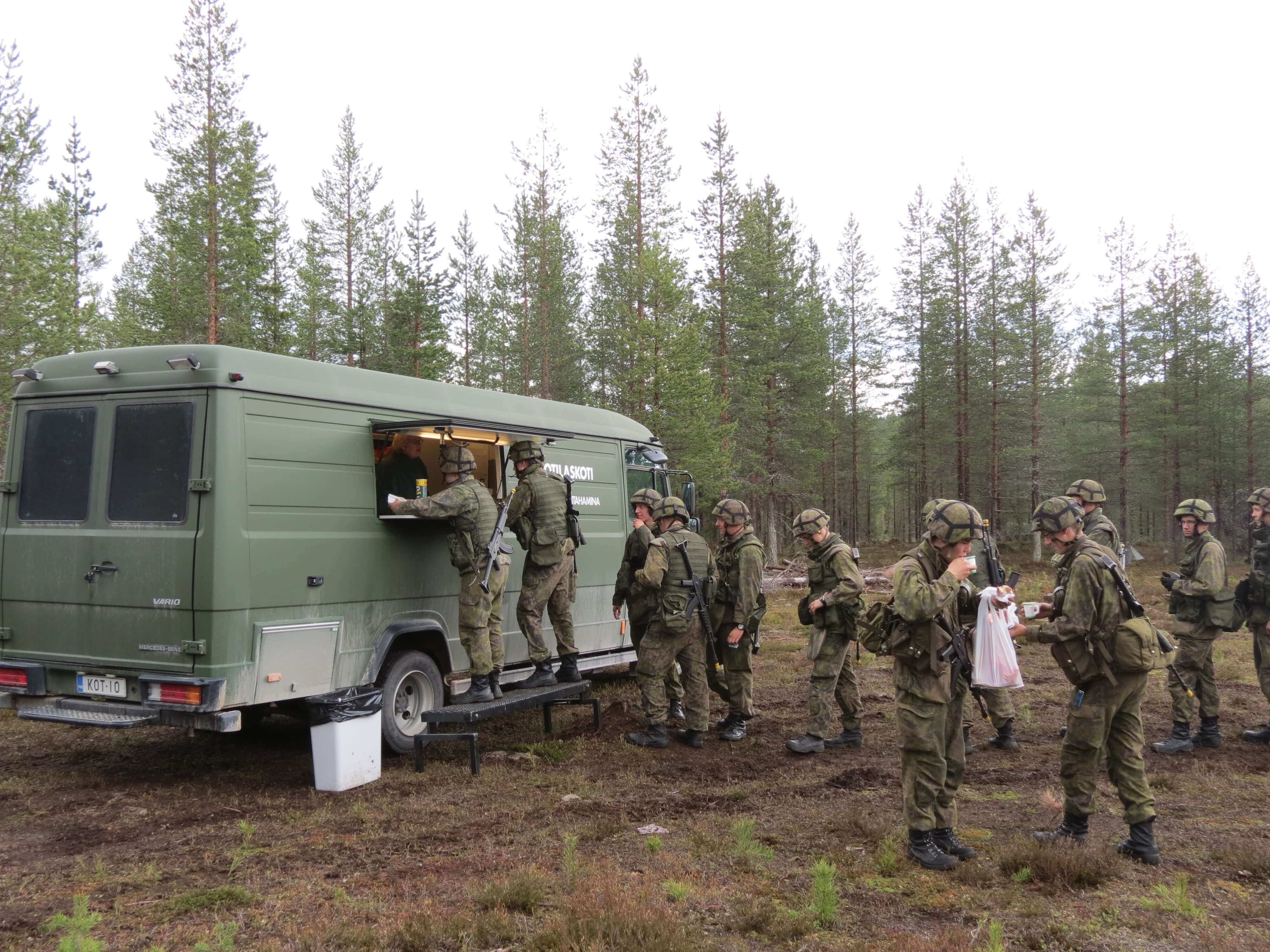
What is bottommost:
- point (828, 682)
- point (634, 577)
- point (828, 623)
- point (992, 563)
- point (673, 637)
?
point (828, 682)

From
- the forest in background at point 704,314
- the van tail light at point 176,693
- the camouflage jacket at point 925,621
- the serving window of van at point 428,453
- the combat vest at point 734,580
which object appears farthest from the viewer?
the forest in background at point 704,314

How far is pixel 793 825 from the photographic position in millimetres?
5312

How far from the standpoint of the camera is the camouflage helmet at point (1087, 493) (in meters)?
7.12

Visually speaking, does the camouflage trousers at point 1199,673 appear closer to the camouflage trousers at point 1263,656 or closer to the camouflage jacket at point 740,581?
the camouflage trousers at point 1263,656

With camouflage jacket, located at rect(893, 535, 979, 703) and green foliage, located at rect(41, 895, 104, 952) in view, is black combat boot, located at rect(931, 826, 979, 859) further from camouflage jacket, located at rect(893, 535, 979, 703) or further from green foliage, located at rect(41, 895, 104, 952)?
→ green foliage, located at rect(41, 895, 104, 952)

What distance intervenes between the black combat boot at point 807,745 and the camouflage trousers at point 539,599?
83.5 inches

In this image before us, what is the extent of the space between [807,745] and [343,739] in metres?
3.65

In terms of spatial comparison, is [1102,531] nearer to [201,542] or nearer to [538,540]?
[538,540]

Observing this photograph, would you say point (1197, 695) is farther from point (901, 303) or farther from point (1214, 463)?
point (1214, 463)

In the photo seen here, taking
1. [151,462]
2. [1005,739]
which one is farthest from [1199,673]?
[151,462]

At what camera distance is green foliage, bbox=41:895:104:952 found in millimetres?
3316

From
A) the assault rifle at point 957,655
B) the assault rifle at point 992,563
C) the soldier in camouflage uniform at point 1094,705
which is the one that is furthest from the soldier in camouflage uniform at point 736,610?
the soldier in camouflage uniform at point 1094,705

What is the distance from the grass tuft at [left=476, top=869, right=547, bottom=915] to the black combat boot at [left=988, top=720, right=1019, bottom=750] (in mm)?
4835

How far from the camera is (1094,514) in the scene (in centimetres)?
725
